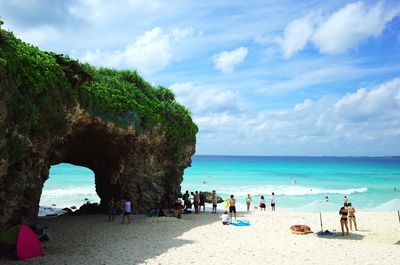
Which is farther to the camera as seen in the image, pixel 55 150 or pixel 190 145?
pixel 190 145

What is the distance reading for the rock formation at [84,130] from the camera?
1347cm

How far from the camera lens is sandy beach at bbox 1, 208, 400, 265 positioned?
13359 mm

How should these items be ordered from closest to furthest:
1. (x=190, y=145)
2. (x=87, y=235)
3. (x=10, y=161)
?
(x=10, y=161), (x=87, y=235), (x=190, y=145)

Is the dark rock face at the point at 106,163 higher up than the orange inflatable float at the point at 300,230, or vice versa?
the dark rock face at the point at 106,163

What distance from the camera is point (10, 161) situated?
1298 cm

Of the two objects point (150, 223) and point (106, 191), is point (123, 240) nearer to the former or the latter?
point (150, 223)

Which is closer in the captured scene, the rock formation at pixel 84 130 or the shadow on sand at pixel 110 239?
the shadow on sand at pixel 110 239

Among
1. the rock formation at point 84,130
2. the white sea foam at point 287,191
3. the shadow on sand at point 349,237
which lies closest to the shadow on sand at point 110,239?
the rock formation at point 84,130

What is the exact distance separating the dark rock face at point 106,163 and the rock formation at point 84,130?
54mm

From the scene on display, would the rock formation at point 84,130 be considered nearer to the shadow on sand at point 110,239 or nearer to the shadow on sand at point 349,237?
the shadow on sand at point 110,239

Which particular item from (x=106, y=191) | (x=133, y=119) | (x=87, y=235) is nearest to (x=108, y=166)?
(x=106, y=191)

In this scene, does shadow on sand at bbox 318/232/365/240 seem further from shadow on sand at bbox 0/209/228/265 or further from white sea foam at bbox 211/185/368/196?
white sea foam at bbox 211/185/368/196

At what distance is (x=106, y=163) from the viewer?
83.3 ft

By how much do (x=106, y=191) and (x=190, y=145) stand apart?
24.6ft
